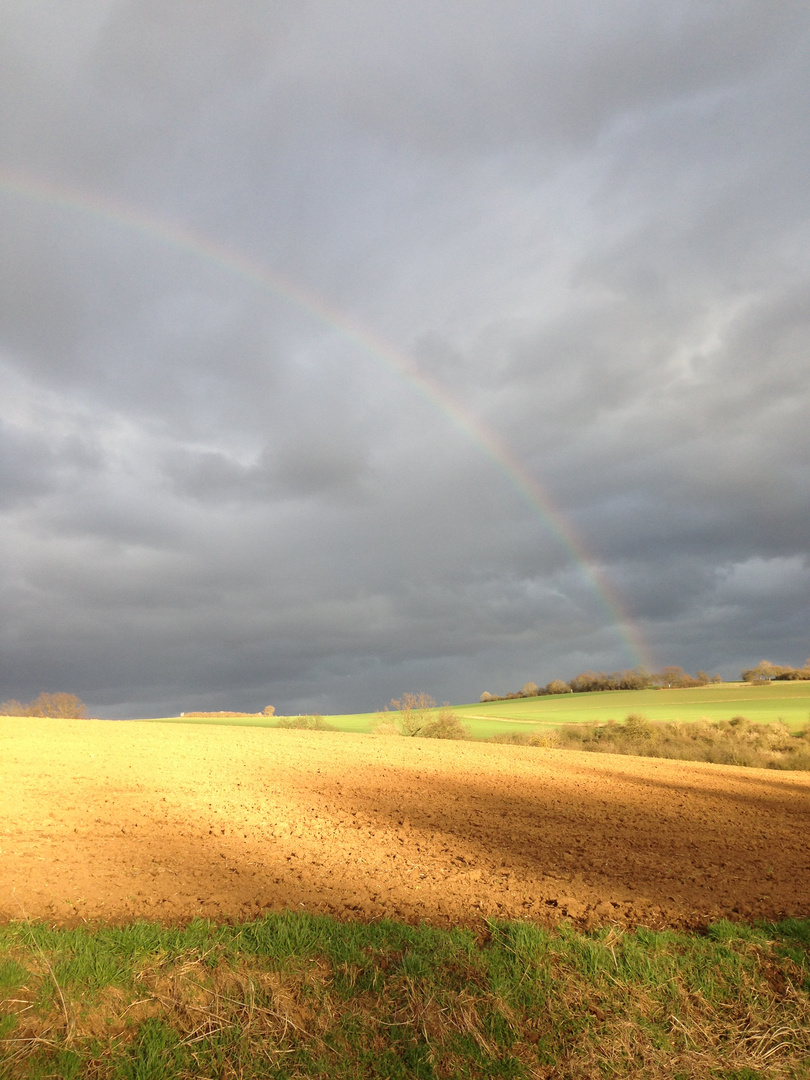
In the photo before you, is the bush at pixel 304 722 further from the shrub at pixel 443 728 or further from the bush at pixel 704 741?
the bush at pixel 704 741

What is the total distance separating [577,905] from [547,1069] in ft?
11.5

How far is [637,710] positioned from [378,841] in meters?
81.0

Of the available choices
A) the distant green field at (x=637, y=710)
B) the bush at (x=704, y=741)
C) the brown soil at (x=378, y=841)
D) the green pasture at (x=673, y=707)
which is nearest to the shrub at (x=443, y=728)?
the distant green field at (x=637, y=710)

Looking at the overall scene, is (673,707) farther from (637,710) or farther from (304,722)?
(304,722)

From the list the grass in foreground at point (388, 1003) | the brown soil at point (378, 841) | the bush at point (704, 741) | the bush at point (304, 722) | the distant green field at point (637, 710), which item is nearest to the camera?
the grass in foreground at point (388, 1003)

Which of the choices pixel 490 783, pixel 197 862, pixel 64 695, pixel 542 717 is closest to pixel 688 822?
pixel 490 783

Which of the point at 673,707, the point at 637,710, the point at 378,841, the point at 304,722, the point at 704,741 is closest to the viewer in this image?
the point at 378,841

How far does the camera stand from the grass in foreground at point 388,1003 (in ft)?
18.2

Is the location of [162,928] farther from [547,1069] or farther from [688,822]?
[688,822]

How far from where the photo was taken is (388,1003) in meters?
6.30

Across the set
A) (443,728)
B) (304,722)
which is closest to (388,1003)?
(443,728)

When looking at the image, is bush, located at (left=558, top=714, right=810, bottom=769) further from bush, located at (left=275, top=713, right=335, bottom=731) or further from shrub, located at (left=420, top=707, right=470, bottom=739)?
bush, located at (left=275, top=713, right=335, bottom=731)

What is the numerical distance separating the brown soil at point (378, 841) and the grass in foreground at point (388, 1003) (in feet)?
3.36

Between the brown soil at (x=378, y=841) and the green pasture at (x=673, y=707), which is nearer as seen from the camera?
the brown soil at (x=378, y=841)
